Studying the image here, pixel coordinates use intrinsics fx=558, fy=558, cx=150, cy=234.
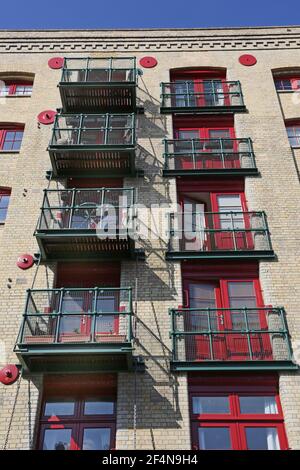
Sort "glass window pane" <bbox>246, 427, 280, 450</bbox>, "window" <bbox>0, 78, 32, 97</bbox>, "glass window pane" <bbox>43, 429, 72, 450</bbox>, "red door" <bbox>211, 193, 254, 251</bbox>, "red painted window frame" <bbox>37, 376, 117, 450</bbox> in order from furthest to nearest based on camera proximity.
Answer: "window" <bbox>0, 78, 32, 97</bbox>, "red door" <bbox>211, 193, 254, 251</bbox>, "red painted window frame" <bbox>37, 376, 117, 450</bbox>, "glass window pane" <bbox>43, 429, 72, 450</bbox>, "glass window pane" <bbox>246, 427, 280, 450</bbox>

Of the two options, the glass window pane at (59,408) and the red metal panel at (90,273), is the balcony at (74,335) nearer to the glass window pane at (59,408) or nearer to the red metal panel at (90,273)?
the glass window pane at (59,408)

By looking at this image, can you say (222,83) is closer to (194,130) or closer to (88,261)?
(194,130)

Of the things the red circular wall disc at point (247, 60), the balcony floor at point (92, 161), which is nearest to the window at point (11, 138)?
the balcony floor at point (92, 161)

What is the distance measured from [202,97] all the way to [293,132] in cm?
366

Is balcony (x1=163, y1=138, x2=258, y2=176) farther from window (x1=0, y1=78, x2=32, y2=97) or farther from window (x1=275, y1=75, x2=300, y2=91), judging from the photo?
window (x1=0, y1=78, x2=32, y2=97)

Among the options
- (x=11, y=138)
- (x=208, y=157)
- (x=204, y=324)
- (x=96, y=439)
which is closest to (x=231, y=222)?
(x=208, y=157)

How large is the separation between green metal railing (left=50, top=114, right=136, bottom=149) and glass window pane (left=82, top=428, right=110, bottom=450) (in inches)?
347

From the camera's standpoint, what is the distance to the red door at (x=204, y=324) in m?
14.0

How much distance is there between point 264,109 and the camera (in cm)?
2052

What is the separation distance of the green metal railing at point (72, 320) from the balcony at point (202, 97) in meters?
8.91

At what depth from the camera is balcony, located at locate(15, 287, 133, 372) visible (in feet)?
42.9

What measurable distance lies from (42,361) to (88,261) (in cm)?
350

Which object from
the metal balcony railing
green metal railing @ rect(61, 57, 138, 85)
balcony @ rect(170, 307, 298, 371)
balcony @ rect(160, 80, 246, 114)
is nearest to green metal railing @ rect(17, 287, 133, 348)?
balcony @ rect(170, 307, 298, 371)

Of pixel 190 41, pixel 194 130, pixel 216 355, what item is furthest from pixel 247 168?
pixel 190 41
